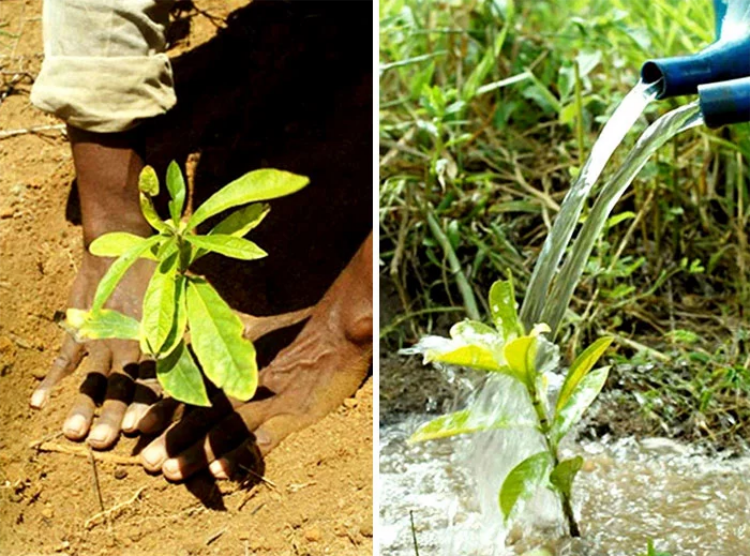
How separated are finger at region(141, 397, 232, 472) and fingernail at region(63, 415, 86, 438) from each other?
0.10 m

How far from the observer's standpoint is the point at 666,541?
1829mm

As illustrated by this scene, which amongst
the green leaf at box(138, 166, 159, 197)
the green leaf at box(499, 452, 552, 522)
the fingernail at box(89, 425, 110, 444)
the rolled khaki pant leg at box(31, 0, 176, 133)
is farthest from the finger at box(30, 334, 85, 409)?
the green leaf at box(499, 452, 552, 522)

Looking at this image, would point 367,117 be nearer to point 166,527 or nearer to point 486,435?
point 486,435

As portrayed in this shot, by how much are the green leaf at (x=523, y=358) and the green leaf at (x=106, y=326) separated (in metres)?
0.58

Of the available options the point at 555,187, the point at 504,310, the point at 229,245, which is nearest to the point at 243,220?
the point at 229,245

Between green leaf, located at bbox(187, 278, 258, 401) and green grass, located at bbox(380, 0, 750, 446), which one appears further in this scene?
green grass, located at bbox(380, 0, 750, 446)

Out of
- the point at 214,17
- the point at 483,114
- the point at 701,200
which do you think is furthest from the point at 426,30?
the point at 701,200

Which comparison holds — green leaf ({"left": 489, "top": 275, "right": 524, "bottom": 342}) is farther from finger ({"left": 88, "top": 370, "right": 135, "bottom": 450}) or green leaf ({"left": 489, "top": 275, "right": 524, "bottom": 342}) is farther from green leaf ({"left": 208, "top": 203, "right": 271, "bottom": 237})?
finger ({"left": 88, "top": 370, "right": 135, "bottom": 450})

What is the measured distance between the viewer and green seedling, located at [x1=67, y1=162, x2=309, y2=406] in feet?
5.52

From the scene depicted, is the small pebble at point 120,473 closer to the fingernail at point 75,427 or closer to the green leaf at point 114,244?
the fingernail at point 75,427

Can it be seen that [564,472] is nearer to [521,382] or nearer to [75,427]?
[521,382]

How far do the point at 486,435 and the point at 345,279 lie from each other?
0.37 metres

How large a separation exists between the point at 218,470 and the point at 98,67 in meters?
0.70

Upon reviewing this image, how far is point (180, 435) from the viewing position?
202cm
